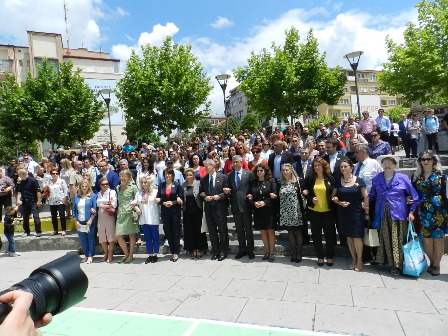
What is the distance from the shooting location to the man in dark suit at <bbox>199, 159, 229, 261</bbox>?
22.1 ft

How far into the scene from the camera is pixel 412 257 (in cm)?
507

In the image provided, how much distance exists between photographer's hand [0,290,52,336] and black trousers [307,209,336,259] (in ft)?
17.4

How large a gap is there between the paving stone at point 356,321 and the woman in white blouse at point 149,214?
3.79m

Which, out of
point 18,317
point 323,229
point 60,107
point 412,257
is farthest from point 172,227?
point 60,107

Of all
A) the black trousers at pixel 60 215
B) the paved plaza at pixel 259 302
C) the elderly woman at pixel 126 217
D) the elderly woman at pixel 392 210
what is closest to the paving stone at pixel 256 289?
the paved plaza at pixel 259 302


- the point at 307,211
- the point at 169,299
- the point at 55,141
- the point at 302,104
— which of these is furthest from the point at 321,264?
the point at 55,141

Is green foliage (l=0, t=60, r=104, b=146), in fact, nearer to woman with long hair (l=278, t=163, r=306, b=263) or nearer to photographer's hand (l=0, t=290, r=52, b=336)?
woman with long hair (l=278, t=163, r=306, b=263)

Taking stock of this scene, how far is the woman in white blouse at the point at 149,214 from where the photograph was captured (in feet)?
22.8

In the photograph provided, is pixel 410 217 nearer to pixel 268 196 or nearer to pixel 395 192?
pixel 395 192

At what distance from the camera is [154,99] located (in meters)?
24.8

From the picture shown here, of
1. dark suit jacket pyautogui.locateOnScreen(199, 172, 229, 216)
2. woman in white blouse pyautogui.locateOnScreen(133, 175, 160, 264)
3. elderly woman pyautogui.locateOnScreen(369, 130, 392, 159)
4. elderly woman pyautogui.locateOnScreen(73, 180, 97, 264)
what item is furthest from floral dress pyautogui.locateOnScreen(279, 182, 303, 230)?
elderly woman pyautogui.locateOnScreen(73, 180, 97, 264)

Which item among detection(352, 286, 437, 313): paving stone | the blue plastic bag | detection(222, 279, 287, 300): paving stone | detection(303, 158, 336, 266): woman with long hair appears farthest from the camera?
detection(303, 158, 336, 266): woman with long hair

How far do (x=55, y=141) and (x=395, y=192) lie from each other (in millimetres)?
25488

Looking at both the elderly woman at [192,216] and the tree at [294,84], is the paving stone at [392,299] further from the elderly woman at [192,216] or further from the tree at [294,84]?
the tree at [294,84]
